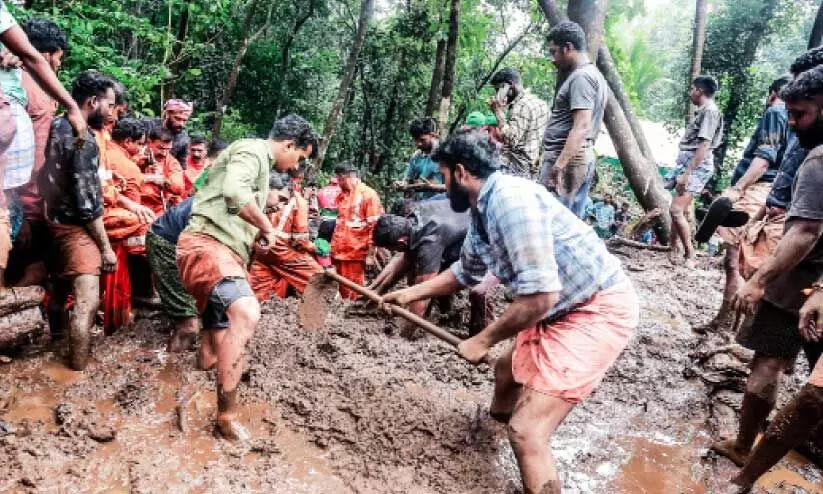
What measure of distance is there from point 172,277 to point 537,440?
2835 mm

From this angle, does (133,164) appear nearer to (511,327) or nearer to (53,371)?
(53,371)

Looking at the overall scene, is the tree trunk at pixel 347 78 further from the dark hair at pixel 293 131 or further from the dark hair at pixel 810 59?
the dark hair at pixel 810 59

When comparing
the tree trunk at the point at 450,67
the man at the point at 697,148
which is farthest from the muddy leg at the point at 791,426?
the tree trunk at the point at 450,67

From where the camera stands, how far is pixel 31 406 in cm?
320

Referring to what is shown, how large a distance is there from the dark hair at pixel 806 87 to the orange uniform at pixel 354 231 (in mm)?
4296

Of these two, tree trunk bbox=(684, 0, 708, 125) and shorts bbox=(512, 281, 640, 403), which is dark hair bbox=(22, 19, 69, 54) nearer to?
shorts bbox=(512, 281, 640, 403)

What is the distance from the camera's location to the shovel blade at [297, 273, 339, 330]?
11.7 ft

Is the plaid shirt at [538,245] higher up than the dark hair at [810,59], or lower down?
lower down

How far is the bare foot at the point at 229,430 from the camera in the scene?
3.00 metres

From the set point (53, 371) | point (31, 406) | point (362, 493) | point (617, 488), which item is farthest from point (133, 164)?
point (617, 488)

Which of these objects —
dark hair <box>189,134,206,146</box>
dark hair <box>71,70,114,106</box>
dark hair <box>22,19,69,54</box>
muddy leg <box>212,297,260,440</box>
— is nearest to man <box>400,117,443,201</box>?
dark hair <box>189,134,206,146</box>

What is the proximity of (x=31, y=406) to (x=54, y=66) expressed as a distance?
2.08m

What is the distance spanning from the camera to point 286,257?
5719mm

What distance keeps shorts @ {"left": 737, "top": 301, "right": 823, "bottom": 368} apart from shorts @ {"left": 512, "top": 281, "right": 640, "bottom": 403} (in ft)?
2.70
